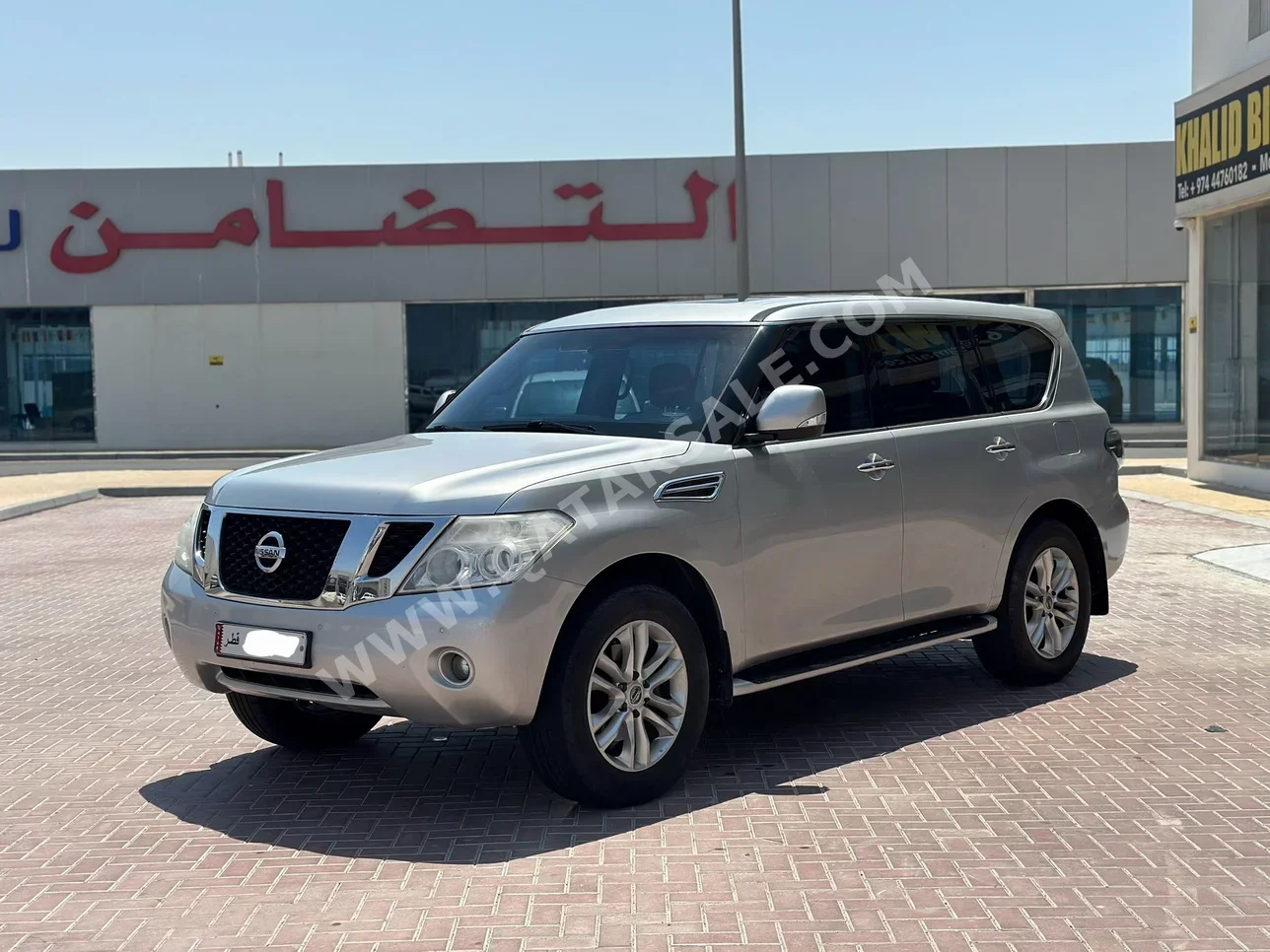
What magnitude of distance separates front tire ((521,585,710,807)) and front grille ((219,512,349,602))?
0.90 meters

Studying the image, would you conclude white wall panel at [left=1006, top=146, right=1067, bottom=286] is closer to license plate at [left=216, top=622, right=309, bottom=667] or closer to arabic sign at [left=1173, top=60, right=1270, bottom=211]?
arabic sign at [left=1173, top=60, right=1270, bottom=211]

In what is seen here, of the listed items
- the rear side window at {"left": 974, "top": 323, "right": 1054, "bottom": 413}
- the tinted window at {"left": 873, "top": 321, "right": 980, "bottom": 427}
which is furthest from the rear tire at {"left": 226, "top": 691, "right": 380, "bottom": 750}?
the rear side window at {"left": 974, "top": 323, "right": 1054, "bottom": 413}

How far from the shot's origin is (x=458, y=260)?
29906 mm

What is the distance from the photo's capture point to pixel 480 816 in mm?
5387

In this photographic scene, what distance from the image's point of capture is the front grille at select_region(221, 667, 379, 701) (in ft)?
16.9

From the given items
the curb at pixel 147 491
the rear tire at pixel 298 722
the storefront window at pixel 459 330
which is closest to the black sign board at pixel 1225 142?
the storefront window at pixel 459 330

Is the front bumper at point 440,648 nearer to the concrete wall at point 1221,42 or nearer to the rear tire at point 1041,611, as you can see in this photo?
the rear tire at point 1041,611

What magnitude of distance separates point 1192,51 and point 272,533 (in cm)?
1737

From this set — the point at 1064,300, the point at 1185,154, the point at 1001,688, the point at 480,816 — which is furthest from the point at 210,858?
the point at 1064,300

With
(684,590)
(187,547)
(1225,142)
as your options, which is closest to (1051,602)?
(684,590)

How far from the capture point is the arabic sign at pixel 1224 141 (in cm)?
1695

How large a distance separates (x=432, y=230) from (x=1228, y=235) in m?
16.3

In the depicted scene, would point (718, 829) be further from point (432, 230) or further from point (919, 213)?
point (432, 230)

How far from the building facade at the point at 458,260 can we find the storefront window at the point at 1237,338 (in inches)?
396
